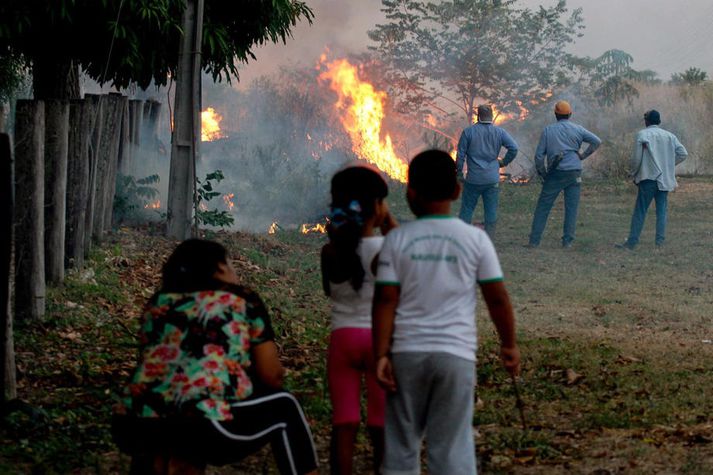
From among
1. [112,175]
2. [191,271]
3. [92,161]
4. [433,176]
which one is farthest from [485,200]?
[191,271]

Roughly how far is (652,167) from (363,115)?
11170 mm

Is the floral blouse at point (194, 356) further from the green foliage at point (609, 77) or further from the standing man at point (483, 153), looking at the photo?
the green foliage at point (609, 77)

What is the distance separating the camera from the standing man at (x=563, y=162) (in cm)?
1433

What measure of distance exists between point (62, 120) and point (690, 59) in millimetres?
57805

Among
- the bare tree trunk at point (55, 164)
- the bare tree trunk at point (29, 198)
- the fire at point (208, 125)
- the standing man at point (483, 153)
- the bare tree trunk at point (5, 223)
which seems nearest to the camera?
the bare tree trunk at point (5, 223)

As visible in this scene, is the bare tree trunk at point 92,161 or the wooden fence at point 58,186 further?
the bare tree trunk at point 92,161

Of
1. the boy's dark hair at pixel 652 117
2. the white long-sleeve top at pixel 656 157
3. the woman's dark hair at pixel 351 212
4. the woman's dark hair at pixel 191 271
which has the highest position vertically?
the boy's dark hair at pixel 652 117

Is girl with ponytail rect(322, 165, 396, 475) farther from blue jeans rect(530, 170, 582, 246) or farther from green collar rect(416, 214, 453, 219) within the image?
blue jeans rect(530, 170, 582, 246)

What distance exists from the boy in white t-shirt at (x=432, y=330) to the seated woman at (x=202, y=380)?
1.38 ft

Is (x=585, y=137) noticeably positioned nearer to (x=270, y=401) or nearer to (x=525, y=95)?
(x=270, y=401)

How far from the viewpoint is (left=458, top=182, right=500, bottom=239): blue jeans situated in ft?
45.9

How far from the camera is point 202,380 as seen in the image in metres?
3.68

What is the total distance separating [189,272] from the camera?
3.83 m

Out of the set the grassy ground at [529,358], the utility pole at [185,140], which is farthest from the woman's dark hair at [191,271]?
the utility pole at [185,140]
